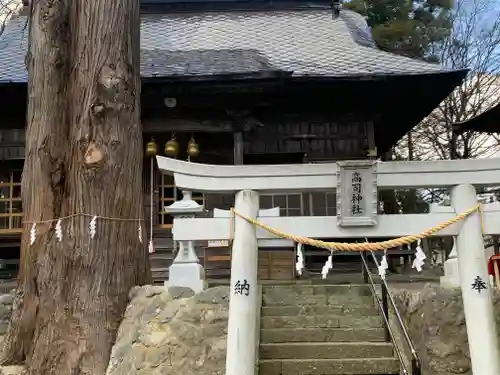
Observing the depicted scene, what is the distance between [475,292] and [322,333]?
79.5 inches

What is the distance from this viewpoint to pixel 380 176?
4.80 m

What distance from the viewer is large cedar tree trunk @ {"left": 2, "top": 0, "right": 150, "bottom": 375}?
5402 mm

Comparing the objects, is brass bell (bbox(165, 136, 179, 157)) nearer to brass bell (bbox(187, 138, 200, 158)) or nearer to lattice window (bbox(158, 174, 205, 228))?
brass bell (bbox(187, 138, 200, 158))

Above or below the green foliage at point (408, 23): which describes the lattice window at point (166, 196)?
below

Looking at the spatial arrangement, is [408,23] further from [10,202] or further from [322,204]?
[10,202]

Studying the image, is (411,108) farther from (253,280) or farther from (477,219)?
(253,280)

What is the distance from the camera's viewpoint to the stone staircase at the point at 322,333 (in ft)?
17.8

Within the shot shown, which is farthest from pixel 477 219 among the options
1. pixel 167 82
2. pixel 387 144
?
pixel 387 144

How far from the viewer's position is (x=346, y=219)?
4.71 meters

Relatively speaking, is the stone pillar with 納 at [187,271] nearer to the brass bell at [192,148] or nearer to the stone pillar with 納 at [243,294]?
the stone pillar with 納 at [243,294]

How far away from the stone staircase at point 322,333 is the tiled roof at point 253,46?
14.8 feet

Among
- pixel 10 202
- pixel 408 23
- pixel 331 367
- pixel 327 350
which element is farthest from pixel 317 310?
pixel 408 23

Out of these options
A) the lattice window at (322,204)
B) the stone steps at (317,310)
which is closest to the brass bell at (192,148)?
the lattice window at (322,204)

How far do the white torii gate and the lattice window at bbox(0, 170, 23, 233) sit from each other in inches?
282
